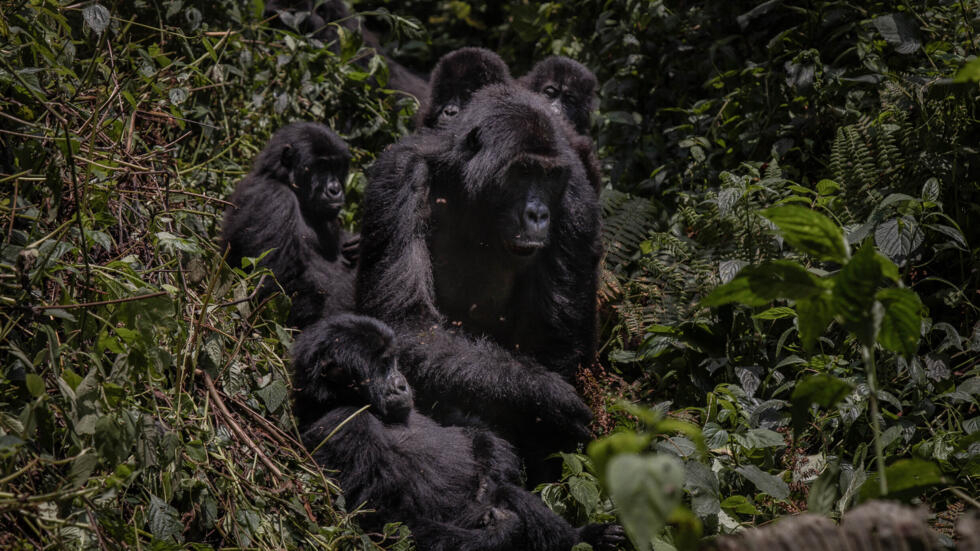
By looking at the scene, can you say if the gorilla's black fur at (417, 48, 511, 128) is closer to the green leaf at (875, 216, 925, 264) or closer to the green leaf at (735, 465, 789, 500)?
the green leaf at (875, 216, 925, 264)

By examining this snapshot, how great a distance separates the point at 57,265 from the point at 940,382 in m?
3.37

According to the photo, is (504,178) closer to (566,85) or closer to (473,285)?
(473,285)

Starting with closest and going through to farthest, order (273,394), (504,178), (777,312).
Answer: (273,394)
(777,312)
(504,178)

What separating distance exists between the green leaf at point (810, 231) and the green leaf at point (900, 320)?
16cm

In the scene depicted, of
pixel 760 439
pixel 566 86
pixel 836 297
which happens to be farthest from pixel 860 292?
pixel 566 86

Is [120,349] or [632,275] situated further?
[632,275]

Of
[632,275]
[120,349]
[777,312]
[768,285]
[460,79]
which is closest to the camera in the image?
[768,285]

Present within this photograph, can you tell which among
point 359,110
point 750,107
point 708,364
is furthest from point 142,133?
point 750,107

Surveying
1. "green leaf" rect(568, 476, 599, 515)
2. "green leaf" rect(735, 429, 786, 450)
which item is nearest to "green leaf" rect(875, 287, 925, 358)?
"green leaf" rect(735, 429, 786, 450)

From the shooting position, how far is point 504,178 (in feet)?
12.8

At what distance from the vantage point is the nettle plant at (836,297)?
1.65 metres

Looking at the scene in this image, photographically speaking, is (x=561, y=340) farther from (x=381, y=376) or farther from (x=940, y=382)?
(x=940, y=382)

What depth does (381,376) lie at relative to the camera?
3461 millimetres

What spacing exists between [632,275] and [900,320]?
304 cm
